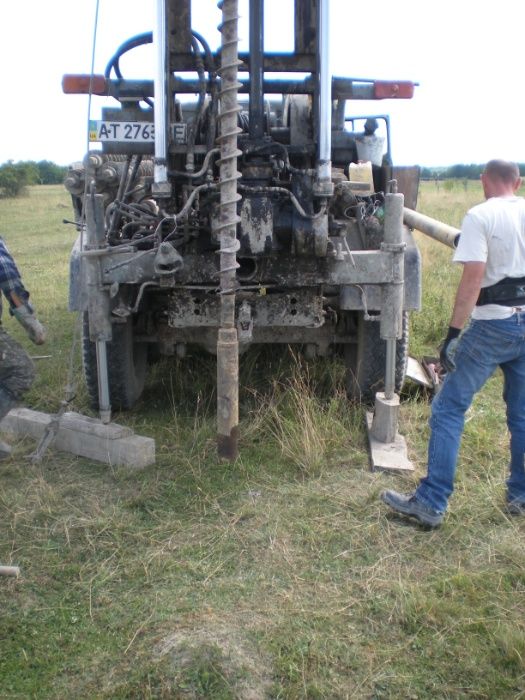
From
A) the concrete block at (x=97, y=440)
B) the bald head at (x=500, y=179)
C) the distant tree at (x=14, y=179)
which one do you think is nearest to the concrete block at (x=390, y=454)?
the concrete block at (x=97, y=440)

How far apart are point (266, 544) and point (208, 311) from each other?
1.49m

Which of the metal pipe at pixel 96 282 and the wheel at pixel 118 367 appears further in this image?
the wheel at pixel 118 367

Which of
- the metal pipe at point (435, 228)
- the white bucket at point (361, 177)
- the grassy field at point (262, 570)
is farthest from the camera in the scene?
the white bucket at point (361, 177)

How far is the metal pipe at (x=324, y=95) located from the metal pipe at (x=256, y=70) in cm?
32

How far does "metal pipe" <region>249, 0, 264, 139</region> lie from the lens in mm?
4102

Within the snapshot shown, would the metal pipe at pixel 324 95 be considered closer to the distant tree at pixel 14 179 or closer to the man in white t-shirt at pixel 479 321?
the man in white t-shirt at pixel 479 321

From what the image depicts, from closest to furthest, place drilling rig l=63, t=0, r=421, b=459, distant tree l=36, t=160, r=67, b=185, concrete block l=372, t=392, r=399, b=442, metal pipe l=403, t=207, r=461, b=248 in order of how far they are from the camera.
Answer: drilling rig l=63, t=0, r=421, b=459
metal pipe l=403, t=207, r=461, b=248
concrete block l=372, t=392, r=399, b=442
distant tree l=36, t=160, r=67, b=185

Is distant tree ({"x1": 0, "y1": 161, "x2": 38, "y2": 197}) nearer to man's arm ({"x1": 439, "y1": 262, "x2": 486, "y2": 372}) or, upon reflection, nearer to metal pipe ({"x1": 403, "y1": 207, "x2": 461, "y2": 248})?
metal pipe ({"x1": 403, "y1": 207, "x2": 461, "y2": 248})

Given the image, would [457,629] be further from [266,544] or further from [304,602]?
[266,544]

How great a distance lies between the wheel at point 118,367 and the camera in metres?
4.93

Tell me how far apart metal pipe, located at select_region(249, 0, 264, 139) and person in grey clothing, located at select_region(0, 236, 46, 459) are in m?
1.58

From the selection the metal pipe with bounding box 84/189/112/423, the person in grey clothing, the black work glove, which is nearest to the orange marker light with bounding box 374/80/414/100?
the metal pipe with bounding box 84/189/112/423

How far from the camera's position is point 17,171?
37.4 m

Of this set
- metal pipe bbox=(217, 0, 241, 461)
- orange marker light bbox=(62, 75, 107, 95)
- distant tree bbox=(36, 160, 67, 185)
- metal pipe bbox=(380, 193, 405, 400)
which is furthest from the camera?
distant tree bbox=(36, 160, 67, 185)
